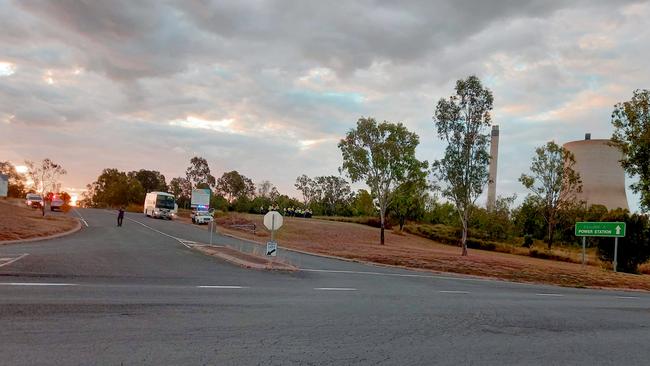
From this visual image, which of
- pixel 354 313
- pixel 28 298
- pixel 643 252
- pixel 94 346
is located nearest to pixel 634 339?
pixel 354 313

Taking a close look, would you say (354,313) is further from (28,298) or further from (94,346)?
(28,298)

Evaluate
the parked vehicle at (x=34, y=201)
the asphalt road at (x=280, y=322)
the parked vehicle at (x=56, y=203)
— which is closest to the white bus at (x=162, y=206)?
the parked vehicle at (x=56, y=203)

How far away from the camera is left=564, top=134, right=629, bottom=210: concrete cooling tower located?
204 feet

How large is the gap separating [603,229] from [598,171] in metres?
39.7

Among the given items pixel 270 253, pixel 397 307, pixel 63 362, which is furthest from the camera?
pixel 270 253

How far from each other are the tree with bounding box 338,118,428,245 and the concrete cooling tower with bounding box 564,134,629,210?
2990cm

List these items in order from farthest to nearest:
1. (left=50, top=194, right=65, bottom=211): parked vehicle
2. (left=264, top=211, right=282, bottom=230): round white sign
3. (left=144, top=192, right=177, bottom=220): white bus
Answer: (left=144, top=192, right=177, bottom=220): white bus → (left=50, top=194, right=65, bottom=211): parked vehicle → (left=264, top=211, right=282, bottom=230): round white sign

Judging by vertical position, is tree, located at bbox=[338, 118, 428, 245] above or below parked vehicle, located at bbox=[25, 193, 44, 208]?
above

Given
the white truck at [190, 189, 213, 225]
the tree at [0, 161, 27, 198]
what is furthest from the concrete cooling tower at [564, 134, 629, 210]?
the tree at [0, 161, 27, 198]

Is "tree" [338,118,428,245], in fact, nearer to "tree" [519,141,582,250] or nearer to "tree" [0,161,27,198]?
"tree" [519,141,582,250]

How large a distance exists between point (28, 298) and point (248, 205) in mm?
100437

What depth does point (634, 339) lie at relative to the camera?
8711 millimetres

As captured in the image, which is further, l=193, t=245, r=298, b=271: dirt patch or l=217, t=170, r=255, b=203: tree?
l=217, t=170, r=255, b=203: tree

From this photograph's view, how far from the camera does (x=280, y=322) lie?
8.16 m
